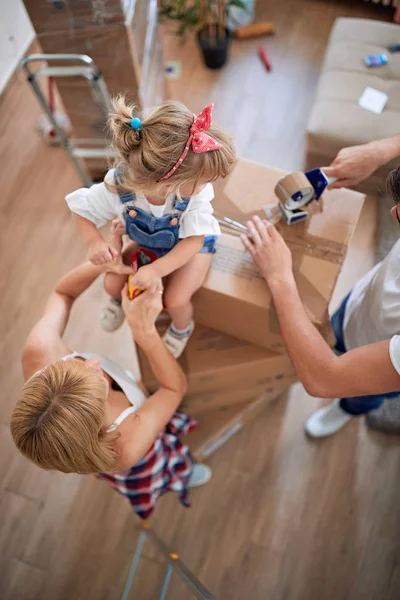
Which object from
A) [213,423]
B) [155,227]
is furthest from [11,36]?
[213,423]

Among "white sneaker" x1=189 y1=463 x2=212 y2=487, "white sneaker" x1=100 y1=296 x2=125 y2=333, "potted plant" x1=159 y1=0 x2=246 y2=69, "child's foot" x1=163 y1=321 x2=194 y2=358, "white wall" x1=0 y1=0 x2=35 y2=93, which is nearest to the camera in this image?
"child's foot" x1=163 y1=321 x2=194 y2=358

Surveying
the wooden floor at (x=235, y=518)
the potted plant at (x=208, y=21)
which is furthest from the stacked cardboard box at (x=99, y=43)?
the wooden floor at (x=235, y=518)

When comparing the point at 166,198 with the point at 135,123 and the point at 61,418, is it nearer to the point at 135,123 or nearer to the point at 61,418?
the point at 135,123

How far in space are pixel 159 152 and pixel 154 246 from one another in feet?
1.02

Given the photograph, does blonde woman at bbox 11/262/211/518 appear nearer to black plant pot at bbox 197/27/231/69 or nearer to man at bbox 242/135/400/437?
man at bbox 242/135/400/437

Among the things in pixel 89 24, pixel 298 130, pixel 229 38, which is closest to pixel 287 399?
pixel 298 130

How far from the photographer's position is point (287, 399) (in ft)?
6.06

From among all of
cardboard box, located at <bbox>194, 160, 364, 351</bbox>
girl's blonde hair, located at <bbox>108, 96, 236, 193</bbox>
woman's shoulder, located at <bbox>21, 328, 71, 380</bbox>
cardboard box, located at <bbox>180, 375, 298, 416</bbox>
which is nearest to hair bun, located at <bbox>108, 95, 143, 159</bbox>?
girl's blonde hair, located at <bbox>108, 96, 236, 193</bbox>

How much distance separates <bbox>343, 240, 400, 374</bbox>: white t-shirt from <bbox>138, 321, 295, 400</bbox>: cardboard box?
226 millimetres

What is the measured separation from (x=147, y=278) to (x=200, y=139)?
0.35 metres

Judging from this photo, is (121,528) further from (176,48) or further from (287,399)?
(176,48)

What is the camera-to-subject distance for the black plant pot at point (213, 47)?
101 inches

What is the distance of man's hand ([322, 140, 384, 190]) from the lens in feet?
3.99

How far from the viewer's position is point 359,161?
4.01 ft
